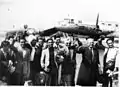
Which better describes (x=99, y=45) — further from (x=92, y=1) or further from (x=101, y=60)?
(x=92, y=1)

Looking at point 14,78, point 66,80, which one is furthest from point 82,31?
point 14,78

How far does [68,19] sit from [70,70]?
1.62ft

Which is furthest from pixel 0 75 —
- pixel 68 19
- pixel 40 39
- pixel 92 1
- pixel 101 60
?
pixel 92 1

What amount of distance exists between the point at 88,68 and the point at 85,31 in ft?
1.18

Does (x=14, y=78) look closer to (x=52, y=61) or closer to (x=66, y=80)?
(x=52, y=61)

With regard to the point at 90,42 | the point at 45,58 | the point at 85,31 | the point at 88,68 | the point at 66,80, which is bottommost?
the point at 66,80

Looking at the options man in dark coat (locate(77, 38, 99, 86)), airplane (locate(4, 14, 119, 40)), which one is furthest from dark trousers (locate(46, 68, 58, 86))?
airplane (locate(4, 14, 119, 40))

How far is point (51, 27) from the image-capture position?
89.8 inches

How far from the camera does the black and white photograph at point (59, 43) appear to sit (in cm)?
227

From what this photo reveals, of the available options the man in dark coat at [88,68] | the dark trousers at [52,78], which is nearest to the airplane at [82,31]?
the man in dark coat at [88,68]

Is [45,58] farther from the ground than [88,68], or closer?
farther from the ground

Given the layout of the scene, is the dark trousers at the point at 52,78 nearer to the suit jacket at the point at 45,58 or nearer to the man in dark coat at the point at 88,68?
the suit jacket at the point at 45,58

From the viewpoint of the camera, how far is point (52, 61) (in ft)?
7.47

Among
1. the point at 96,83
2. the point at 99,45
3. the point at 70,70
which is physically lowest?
the point at 96,83
